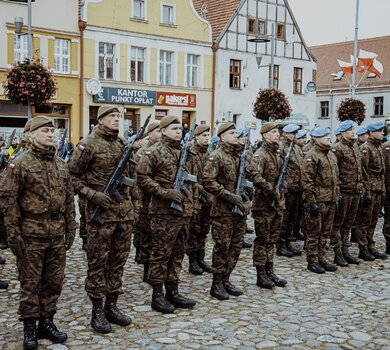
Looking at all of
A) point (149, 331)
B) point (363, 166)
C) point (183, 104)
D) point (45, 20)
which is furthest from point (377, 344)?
point (183, 104)

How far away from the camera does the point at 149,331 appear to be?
6.04m

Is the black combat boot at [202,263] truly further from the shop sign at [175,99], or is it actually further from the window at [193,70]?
the window at [193,70]

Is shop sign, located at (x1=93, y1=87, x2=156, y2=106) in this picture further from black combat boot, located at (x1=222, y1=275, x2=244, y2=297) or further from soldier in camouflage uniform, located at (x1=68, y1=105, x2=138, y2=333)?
soldier in camouflage uniform, located at (x1=68, y1=105, x2=138, y2=333)

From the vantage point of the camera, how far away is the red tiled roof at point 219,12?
110 ft

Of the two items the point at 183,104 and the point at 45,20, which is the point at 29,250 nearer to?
the point at 45,20

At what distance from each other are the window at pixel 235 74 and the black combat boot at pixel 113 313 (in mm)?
27785

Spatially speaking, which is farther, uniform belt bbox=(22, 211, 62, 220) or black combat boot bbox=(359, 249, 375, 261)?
black combat boot bbox=(359, 249, 375, 261)

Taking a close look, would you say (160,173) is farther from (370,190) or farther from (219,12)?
(219,12)

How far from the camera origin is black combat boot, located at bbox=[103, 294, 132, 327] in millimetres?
6219

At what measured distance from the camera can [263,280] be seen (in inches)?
311

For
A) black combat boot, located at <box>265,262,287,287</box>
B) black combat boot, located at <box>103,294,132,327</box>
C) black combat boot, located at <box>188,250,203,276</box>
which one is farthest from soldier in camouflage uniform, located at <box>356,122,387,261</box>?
black combat boot, located at <box>103,294,132,327</box>

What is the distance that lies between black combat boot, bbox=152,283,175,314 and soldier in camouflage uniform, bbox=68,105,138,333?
51 cm

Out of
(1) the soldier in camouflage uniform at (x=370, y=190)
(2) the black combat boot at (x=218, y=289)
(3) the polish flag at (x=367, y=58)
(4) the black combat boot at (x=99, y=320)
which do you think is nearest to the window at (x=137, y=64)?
(3) the polish flag at (x=367, y=58)

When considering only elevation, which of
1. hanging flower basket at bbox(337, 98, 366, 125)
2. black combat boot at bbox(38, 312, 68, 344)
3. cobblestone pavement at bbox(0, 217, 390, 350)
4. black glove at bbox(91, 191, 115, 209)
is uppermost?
hanging flower basket at bbox(337, 98, 366, 125)
